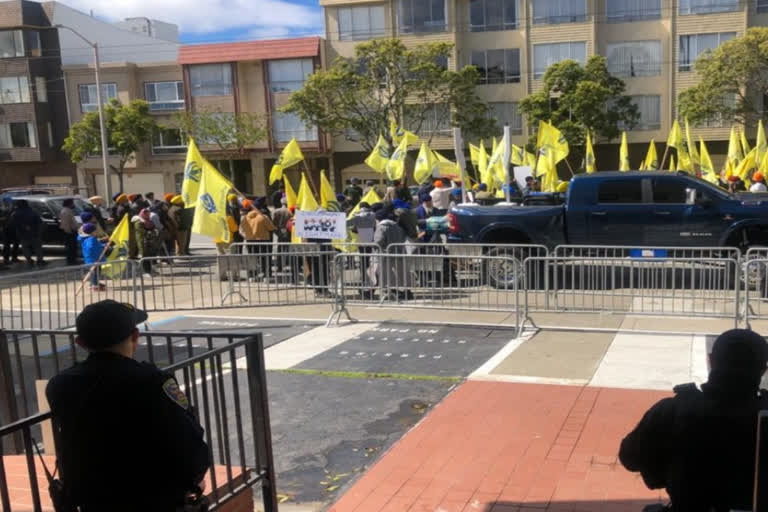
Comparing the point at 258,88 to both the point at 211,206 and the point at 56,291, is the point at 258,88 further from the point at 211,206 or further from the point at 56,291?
the point at 56,291

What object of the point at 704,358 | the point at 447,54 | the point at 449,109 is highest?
the point at 447,54

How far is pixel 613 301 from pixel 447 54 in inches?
1195

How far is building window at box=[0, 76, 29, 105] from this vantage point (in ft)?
160

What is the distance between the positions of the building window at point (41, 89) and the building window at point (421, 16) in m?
23.4

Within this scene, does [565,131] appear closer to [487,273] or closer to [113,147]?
[113,147]

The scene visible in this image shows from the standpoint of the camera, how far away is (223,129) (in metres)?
43.9

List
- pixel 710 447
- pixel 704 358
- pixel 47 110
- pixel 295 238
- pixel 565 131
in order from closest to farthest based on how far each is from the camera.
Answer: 1. pixel 710 447
2. pixel 704 358
3. pixel 295 238
4. pixel 565 131
5. pixel 47 110

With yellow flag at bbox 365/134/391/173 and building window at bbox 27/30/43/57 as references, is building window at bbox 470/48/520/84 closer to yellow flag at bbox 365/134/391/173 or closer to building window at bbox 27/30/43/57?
yellow flag at bbox 365/134/391/173

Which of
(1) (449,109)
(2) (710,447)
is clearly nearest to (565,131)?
(1) (449,109)

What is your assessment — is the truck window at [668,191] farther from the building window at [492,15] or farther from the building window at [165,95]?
the building window at [165,95]

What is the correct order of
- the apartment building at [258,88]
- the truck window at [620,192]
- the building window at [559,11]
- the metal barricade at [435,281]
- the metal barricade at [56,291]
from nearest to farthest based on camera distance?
the metal barricade at [56,291] < the metal barricade at [435,281] < the truck window at [620,192] < the building window at [559,11] < the apartment building at [258,88]

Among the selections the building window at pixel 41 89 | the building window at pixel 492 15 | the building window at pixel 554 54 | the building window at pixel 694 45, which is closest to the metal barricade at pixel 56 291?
the building window at pixel 554 54

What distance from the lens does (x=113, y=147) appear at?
43688 mm

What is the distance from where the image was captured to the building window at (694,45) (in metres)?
40.0
